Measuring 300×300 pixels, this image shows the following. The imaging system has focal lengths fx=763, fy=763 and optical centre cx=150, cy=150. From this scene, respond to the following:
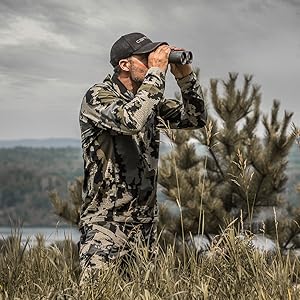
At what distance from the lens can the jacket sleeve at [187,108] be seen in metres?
4.00

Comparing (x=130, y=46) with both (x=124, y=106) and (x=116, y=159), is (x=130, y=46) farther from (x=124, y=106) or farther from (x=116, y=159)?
(x=116, y=159)

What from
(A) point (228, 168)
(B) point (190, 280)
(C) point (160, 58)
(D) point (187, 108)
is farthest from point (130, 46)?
(A) point (228, 168)

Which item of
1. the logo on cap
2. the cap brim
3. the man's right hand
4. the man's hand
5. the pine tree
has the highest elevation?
the logo on cap

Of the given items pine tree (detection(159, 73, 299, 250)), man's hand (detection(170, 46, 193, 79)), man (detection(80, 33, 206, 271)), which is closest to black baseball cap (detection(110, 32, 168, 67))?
man (detection(80, 33, 206, 271))

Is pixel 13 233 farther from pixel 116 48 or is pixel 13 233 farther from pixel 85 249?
pixel 116 48

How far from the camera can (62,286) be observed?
3.64 meters

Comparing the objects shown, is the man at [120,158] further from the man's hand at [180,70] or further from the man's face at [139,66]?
the man's hand at [180,70]

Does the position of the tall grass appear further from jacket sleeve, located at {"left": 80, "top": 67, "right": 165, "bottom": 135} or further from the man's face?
the man's face

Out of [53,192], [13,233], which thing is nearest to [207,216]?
[53,192]

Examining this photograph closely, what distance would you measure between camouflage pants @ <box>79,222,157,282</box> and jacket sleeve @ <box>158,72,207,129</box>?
646 mm

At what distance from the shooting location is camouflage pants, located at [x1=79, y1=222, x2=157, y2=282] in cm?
362

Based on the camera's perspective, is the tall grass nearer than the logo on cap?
Yes

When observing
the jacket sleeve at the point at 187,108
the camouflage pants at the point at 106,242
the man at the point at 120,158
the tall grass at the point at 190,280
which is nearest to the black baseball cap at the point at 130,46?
the man at the point at 120,158

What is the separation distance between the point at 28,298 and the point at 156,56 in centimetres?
128
